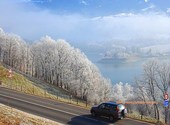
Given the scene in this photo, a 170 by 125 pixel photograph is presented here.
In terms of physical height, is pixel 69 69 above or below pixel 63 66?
below

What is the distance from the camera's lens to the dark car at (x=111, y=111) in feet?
88.4

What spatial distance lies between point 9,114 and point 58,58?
81069mm

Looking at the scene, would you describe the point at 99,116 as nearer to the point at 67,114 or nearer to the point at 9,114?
the point at 67,114

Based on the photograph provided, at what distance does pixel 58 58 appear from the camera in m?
102

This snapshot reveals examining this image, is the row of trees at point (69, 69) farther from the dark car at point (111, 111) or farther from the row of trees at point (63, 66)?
the dark car at point (111, 111)

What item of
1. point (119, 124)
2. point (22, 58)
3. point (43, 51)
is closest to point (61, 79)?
point (43, 51)

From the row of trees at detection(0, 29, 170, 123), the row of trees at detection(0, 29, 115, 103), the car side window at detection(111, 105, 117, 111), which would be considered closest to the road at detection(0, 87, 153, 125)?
the car side window at detection(111, 105, 117, 111)

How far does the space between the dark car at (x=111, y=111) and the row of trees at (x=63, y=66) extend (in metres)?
59.0

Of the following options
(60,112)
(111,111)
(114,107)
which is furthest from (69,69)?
(111,111)

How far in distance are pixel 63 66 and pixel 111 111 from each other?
73.9m

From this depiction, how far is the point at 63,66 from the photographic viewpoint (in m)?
100

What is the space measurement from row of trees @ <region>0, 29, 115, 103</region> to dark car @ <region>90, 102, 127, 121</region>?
5897cm

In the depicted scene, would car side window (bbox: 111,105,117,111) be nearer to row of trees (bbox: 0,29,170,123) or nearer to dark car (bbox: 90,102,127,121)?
dark car (bbox: 90,102,127,121)

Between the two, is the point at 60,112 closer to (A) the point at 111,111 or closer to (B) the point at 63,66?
(A) the point at 111,111
